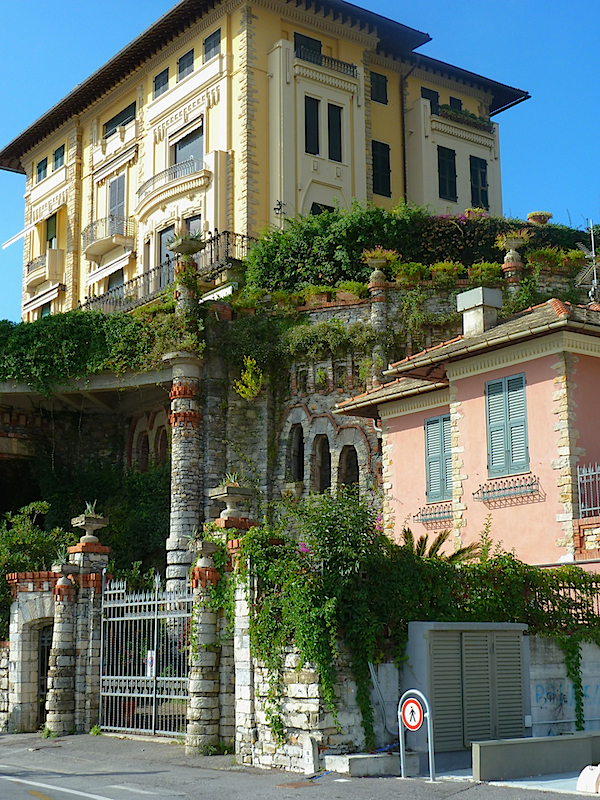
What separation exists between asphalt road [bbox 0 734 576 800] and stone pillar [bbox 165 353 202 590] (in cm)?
983

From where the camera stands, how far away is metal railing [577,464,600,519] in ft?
54.4

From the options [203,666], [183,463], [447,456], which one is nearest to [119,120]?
[183,463]

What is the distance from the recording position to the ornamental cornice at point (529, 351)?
17.1 m

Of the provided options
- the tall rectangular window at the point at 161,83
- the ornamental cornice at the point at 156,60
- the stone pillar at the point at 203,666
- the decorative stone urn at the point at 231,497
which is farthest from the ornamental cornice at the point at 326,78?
the stone pillar at the point at 203,666

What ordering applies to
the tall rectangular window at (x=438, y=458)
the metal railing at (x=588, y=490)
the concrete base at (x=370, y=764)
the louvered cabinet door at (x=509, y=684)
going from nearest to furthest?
the concrete base at (x=370, y=764), the louvered cabinet door at (x=509, y=684), the metal railing at (x=588, y=490), the tall rectangular window at (x=438, y=458)

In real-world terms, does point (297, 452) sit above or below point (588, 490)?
above

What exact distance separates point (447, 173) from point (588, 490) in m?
23.6

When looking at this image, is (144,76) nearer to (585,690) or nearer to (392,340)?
(392,340)

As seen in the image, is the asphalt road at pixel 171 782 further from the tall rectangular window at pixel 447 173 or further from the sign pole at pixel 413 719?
the tall rectangular window at pixel 447 173

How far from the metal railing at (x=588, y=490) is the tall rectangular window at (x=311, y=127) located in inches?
780

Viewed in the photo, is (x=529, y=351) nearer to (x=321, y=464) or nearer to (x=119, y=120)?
(x=321, y=464)

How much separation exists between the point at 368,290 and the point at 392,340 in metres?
1.89

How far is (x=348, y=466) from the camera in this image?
85.7 ft

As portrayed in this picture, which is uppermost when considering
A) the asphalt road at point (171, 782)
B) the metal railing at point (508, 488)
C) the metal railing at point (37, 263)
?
the metal railing at point (37, 263)
